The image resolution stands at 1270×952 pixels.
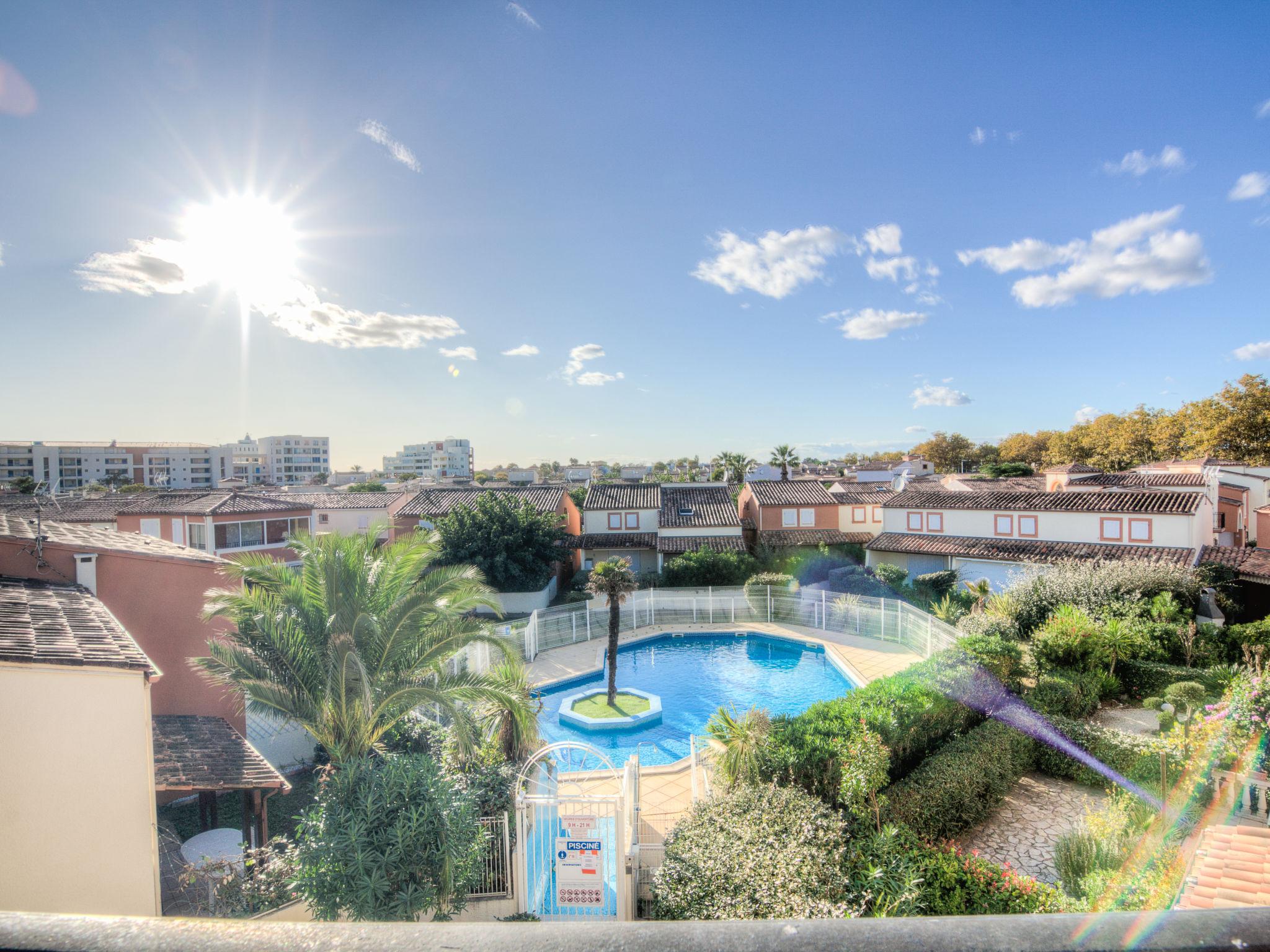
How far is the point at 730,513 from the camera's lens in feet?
114

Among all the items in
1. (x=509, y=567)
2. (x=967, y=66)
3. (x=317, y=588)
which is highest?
(x=967, y=66)

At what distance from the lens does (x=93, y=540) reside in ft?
40.5

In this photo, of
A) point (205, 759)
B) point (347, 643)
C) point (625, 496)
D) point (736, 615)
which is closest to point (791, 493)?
point (625, 496)

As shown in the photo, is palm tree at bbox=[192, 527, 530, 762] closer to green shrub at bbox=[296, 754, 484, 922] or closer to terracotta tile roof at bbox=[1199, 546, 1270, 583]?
green shrub at bbox=[296, 754, 484, 922]

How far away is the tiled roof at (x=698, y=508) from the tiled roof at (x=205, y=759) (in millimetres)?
24820

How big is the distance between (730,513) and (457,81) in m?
26.9

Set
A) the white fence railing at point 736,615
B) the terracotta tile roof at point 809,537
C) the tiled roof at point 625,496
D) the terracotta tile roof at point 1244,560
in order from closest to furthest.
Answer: the terracotta tile roof at point 1244,560 < the white fence railing at point 736,615 < the terracotta tile roof at point 809,537 < the tiled roof at point 625,496

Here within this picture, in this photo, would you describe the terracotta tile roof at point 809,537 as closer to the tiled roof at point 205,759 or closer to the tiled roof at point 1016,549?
the tiled roof at point 1016,549

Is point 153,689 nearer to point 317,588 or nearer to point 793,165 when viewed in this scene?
point 317,588

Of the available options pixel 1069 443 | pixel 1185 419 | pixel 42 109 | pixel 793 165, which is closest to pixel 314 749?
pixel 42 109

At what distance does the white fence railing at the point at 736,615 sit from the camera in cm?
2103

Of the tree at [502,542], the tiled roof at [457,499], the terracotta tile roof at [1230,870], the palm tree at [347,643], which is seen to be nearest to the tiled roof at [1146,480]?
the terracotta tile roof at [1230,870]

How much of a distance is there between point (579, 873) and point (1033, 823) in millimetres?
8007

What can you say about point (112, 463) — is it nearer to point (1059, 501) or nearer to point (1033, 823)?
point (1059, 501)
